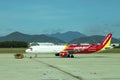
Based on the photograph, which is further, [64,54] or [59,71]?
[64,54]

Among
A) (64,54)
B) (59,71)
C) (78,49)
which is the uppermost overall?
(78,49)

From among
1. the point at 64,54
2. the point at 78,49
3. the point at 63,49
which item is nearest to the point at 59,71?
the point at 64,54

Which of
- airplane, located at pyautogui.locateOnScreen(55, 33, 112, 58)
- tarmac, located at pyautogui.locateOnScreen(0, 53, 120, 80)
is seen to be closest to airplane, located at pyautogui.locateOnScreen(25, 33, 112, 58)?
airplane, located at pyautogui.locateOnScreen(55, 33, 112, 58)

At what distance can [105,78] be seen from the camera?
79.4 ft

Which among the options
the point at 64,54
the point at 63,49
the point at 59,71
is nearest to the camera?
the point at 59,71

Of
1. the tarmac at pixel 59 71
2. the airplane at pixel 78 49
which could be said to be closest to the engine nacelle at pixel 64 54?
the airplane at pixel 78 49

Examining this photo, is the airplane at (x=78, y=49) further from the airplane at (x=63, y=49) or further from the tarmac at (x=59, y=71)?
the tarmac at (x=59, y=71)

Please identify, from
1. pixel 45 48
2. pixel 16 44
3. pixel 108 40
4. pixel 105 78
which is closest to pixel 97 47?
pixel 108 40

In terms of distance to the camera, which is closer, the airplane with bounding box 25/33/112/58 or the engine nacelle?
the engine nacelle

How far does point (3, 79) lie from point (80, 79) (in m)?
4.96

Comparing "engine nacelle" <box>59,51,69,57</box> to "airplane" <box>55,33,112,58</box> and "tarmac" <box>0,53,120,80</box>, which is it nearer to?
"airplane" <box>55,33,112,58</box>

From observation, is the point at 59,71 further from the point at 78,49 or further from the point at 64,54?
the point at 78,49

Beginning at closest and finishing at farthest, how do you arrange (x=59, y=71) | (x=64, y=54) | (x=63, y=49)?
(x=59, y=71), (x=64, y=54), (x=63, y=49)

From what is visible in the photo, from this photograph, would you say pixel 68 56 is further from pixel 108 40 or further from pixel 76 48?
pixel 108 40
